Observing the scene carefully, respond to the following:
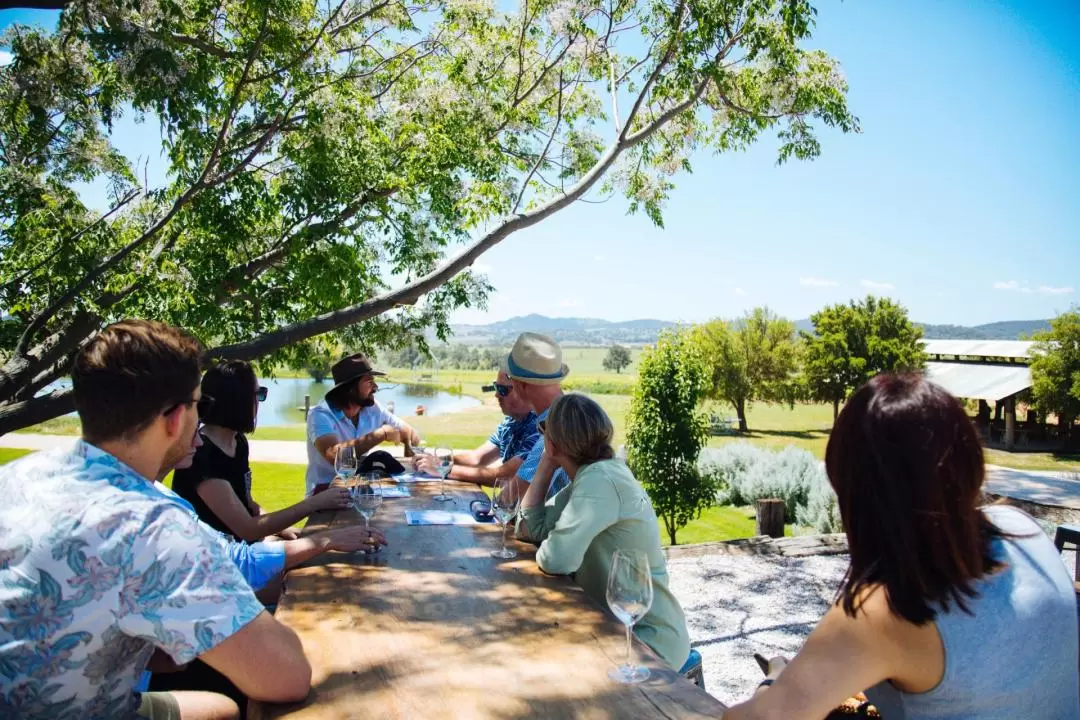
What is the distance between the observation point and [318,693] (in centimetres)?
170

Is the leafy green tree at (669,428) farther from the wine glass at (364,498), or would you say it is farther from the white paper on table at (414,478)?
the wine glass at (364,498)

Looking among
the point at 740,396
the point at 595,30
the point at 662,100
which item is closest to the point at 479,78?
the point at 595,30

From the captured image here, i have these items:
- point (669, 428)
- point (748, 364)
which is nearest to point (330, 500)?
point (669, 428)

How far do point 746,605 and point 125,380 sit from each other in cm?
630

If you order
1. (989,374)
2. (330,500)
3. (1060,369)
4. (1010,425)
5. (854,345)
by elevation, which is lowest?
(1010,425)

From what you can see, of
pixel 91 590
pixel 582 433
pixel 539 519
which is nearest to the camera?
pixel 91 590

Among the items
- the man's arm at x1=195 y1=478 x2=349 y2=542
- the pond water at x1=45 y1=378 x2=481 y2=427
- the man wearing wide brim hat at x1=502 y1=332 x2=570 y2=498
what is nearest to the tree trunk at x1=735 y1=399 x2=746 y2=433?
the pond water at x1=45 y1=378 x2=481 y2=427

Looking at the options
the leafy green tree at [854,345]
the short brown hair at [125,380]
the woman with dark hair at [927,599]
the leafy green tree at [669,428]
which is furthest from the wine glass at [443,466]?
the leafy green tree at [854,345]

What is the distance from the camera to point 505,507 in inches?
122

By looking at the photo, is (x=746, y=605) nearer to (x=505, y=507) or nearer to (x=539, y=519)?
(x=539, y=519)

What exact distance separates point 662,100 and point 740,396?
→ 4337cm

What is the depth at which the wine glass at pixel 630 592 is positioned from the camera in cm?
182

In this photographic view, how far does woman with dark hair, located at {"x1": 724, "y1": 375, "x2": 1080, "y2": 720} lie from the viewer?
4.32ft

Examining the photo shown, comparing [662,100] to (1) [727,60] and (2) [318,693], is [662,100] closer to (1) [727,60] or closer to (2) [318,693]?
(1) [727,60]
